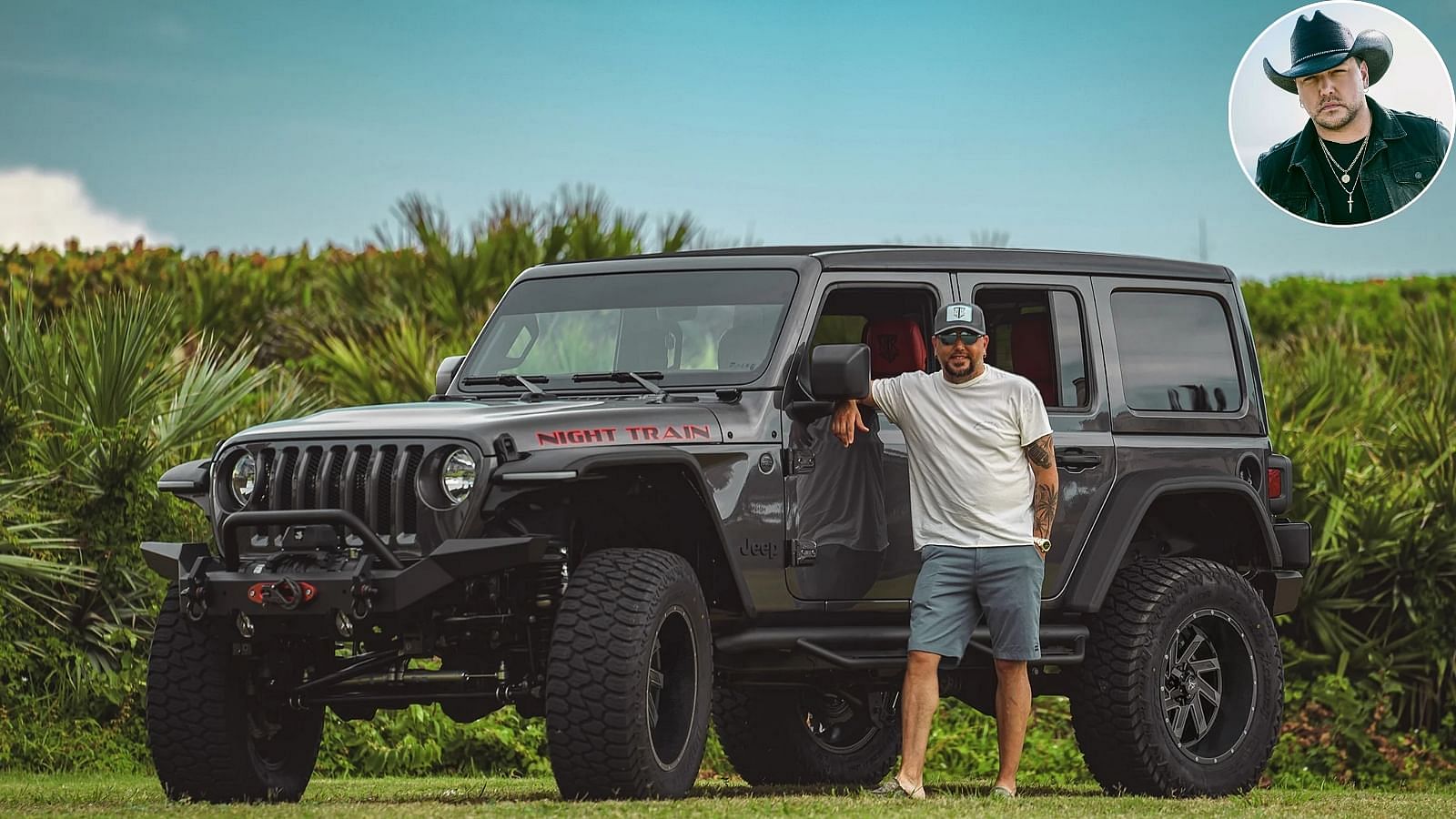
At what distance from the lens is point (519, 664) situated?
7961mm

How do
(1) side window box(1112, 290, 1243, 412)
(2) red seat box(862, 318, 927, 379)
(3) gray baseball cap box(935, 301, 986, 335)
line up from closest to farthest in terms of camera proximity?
1. (3) gray baseball cap box(935, 301, 986, 335)
2. (2) red seat box(862, 318, 927, 379)
3. (1) side window box(1112, 290, 1243, 412)

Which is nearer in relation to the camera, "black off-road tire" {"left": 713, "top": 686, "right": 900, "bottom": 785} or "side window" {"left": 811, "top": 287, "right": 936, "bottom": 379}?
"side window" {"left": 811, "top": 287, "right": 936, "bottom": 379}

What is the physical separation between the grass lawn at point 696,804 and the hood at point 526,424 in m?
1.35

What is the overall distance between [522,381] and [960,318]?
186cm

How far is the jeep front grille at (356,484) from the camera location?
296 inches

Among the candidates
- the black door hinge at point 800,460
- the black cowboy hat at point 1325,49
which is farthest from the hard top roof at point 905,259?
the black cowboy hat at point 1325,49

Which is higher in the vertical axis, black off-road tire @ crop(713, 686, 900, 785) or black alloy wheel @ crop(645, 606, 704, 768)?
black alloy wheel @ crop(645, 606, 704, 768)

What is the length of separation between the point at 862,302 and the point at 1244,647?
239cm

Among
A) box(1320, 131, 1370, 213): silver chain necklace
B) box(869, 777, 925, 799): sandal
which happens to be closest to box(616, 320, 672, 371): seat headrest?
box(869, 777, 925, 799): sandal

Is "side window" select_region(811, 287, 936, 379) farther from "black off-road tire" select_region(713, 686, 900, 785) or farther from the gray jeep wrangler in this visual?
"black off-road tire" select_region(713, 686, 900, 785)

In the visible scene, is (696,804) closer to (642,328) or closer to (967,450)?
(967,450)

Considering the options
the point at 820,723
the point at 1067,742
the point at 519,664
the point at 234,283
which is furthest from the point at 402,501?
the point at 234,283

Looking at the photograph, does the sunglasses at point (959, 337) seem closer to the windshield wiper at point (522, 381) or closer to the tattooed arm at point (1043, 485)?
the tattooed arm at point (1043, 485)

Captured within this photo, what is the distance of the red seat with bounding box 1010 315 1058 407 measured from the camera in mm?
9492
